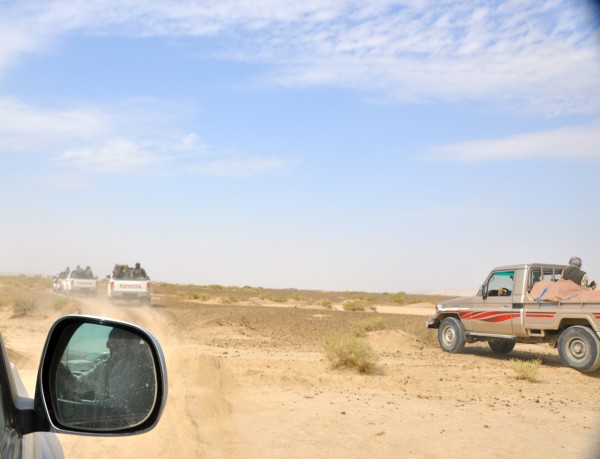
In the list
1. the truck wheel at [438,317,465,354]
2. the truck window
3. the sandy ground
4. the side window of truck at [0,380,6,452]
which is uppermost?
the truck window

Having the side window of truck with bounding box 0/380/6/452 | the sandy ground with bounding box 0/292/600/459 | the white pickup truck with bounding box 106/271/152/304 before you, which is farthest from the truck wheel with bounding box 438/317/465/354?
the white pickup truck with bounding box 106/271/152/304

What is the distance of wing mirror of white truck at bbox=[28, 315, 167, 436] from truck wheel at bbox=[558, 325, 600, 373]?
541 inches

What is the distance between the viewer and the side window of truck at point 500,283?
16891 mm

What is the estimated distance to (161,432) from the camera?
8578mm

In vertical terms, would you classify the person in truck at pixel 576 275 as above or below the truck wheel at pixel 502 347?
above

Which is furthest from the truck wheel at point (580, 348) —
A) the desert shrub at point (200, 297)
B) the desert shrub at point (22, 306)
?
the desert shrub at point (200, 297)

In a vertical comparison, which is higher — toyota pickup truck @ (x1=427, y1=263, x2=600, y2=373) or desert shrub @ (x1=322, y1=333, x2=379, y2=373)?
toyota pickup truck @ (x1=427, y1=263, x2=600, y2=373)

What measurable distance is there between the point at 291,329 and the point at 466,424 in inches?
649

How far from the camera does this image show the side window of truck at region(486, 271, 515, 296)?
16891mm

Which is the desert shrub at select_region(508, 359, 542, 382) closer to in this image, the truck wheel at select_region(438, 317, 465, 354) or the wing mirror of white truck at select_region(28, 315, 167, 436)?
the truck wheel at select_region(438, 317, 465, 354)

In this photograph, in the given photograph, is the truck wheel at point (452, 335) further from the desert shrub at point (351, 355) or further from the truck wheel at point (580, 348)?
the desert shrub at point (351, 355)

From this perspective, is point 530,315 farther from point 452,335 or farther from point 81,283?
point 81,283

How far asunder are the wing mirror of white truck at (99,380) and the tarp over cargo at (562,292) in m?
13.8

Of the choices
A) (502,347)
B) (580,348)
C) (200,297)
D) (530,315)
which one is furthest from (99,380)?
(200,297)
